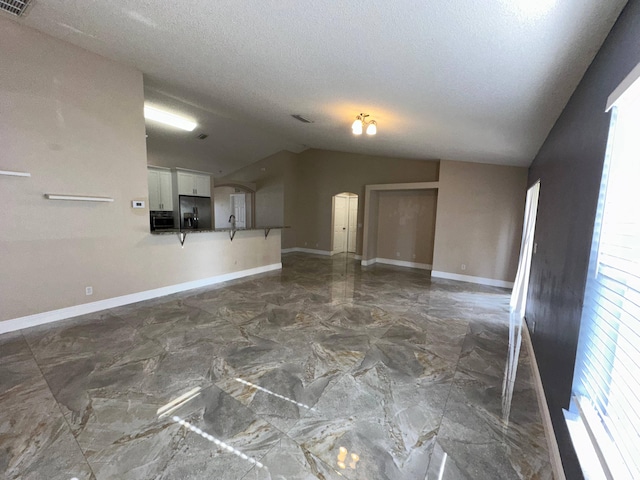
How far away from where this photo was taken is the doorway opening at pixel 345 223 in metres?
9.18

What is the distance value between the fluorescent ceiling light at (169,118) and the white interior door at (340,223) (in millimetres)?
4710

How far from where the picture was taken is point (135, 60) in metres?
3.26

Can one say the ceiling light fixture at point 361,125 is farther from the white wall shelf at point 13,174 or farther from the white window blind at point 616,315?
the white wall shelf at point 13,174

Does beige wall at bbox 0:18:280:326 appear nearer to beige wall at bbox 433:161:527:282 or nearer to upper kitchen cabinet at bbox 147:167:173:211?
upper kitchen cabinet at bbox 147:167:173:211

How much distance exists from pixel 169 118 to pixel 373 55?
467 centimetres

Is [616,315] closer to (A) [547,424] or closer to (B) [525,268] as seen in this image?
(A) [547,424]

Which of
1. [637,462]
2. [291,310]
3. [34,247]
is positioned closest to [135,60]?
[34,247]

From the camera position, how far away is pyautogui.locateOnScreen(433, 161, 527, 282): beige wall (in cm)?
530

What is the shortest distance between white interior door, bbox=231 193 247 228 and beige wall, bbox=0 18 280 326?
17.7 feet

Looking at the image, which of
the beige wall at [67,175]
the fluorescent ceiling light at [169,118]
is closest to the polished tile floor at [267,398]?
the beige wall at [67,175]

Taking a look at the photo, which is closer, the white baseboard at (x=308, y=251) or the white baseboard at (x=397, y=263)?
the white baseboard at (x=397, y=263)

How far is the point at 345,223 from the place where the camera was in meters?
9.55

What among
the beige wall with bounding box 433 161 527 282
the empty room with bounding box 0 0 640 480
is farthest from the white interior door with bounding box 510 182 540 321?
the beige wall with bounding box 433 161 527 282

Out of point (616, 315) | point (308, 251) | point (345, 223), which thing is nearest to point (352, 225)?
point (345, 223)
